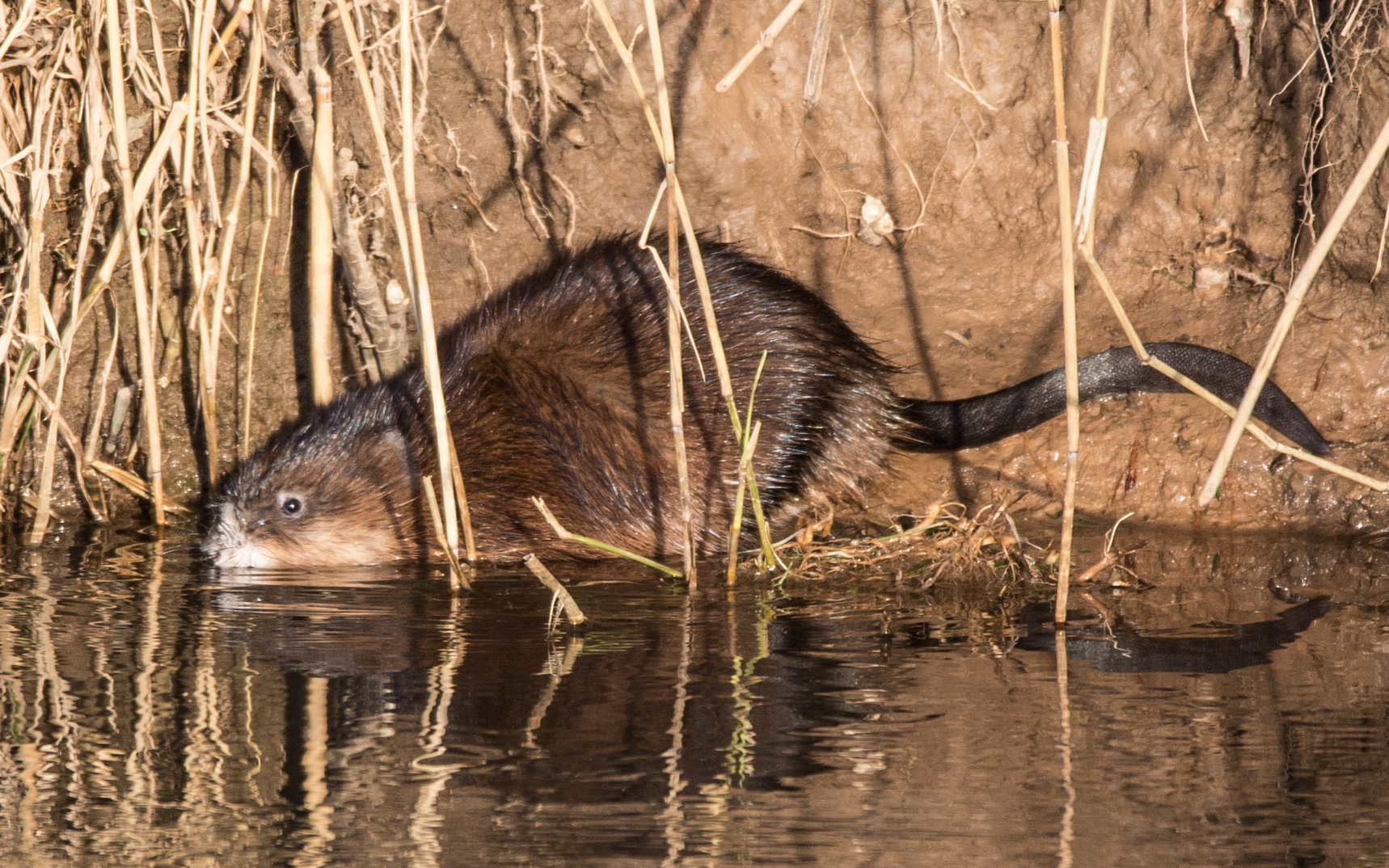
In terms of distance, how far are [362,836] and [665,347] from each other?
195 centimetres

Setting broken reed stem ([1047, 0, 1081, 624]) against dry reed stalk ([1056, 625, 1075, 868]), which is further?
broken reed stem ([1047, 0, 1081, 624])

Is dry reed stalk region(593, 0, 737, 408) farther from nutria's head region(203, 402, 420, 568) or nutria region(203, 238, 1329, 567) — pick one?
nutria's head region(203, 402, 420, 568)

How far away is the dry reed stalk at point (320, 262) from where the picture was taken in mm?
3682

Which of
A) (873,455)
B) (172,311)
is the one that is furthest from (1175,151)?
(172,311)

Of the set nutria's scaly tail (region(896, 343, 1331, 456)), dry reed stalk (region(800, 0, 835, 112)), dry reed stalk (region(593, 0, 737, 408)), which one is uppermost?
dry reed stalk (region(800, 0, 835, 112))

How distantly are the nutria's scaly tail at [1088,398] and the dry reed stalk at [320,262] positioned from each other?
1.61 meters

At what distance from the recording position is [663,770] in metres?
1.98

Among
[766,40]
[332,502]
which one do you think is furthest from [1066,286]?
[332,502]

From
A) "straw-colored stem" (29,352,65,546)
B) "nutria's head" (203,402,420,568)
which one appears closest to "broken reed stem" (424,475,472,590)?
"nutria's head" (203,402,420,568)

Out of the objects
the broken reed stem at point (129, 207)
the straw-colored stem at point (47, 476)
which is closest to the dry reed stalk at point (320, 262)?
the broken reed stem at point (129, 207)

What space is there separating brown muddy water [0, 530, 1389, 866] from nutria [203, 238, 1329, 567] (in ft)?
1.37

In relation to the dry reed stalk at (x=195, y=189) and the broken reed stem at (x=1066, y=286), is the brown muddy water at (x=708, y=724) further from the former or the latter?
the dry reed stalk at (x=195, y=189)

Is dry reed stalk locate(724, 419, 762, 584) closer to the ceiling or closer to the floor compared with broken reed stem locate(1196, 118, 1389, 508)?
closer to the floor

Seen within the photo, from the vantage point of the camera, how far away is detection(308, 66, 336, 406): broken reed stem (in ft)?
12.1
